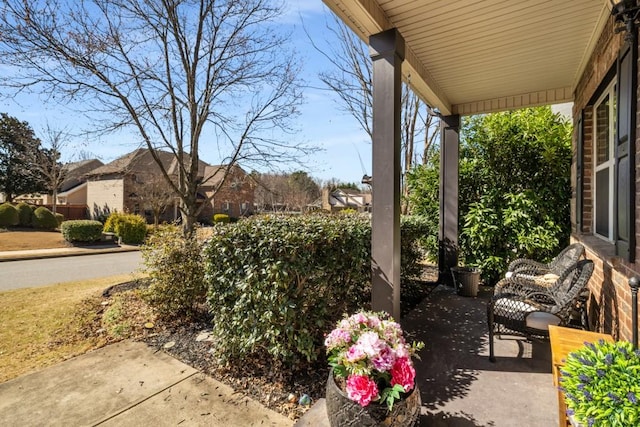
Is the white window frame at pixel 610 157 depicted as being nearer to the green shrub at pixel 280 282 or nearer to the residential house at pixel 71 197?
the green shrub at pixel 280 282

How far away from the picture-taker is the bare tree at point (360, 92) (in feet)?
25.4

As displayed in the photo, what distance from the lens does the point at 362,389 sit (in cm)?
154

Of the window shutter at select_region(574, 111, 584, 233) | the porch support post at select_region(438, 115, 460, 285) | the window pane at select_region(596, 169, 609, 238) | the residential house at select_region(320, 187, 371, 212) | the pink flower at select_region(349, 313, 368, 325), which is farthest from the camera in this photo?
the residential house at select_region(320, 187, 371, 212)

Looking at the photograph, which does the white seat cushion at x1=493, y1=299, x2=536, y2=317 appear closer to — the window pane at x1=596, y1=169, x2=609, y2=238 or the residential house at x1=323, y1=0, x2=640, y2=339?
the residential house at x1=323, y1=0, x2=640, y2=339

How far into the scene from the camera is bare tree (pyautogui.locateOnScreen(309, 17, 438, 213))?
7730 mm

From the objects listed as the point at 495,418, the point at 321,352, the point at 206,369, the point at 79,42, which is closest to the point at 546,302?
the point at 495,418

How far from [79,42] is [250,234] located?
186 inches

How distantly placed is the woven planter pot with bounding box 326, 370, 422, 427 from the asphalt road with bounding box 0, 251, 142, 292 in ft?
19.6

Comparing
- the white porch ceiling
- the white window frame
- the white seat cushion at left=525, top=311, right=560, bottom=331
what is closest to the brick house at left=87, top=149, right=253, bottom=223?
the white porch ceiling

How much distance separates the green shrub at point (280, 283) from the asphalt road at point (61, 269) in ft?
14.9

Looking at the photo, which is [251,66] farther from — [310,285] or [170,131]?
[310,285]

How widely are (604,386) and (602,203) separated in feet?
10.5

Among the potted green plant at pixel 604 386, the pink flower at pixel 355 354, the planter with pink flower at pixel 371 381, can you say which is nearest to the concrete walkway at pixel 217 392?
the planter with pink flower at pixel 371 381

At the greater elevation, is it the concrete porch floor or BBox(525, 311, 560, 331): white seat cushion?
BBox(525, 311, 560, 331): white seat cushion
